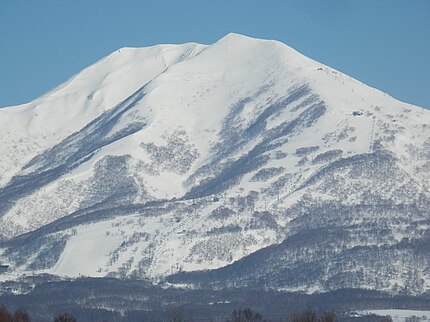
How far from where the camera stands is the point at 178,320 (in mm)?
196750

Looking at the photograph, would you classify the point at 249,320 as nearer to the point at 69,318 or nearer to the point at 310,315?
the point at 310,315

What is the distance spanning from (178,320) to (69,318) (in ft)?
73.3

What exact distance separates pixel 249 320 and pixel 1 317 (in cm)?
4106

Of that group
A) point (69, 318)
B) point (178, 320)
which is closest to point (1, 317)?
point (69, 318)

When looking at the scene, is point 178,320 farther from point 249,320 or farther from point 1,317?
point 1,317

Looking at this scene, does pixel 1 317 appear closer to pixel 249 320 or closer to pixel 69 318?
pixel 69 318

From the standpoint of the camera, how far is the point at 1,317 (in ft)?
570

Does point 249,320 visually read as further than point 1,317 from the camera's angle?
Yes

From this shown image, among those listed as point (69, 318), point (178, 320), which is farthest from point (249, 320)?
point (69, 318)

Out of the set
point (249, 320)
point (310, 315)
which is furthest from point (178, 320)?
point (310, 315)

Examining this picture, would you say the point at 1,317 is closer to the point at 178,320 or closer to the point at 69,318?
the point at 69,318

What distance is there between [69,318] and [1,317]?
395 inches

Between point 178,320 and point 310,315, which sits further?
point 178,320

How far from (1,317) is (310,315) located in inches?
1636
